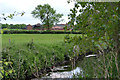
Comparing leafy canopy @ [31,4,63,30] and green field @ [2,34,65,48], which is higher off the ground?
leafy canopy @ [31,4,63,30]

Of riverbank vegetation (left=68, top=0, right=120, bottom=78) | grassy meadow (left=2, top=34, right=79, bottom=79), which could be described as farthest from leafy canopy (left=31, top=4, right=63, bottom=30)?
riverbank vegetation (left=68, top=0, right=120, bottom=78)

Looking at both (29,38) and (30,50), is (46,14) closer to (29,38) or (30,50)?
(30,50)

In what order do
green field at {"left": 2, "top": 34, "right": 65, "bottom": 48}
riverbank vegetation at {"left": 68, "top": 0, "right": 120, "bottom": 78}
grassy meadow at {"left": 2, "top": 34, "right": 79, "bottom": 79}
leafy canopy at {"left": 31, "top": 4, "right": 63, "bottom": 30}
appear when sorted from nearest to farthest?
riverbank vegetation at {"left": 68, "top": 0, "right": 120, "bottom": 78} < leafy canopy at {"left": 31, "top": 4, "right": 63, "bottom": 30} < grassy meadow at {"left": 2, "top": 34, "right": 79, "bottom": 79} < green field at {"left": 2, "top": 34, "right": 65, "bottom": 48}

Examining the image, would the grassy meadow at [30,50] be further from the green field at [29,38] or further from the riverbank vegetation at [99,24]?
the riverbank vegetation at [99,24]

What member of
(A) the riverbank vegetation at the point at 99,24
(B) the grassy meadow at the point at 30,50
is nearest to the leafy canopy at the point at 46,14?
(B) the grassy meadow at the point at 30,50

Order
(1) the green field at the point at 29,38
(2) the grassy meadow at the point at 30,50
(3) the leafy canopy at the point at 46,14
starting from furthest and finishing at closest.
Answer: (1) the green field at the point at 29,38 → (2) the grassy meadow at the point at 30,50 → (3) the leafy canopy at the point at 46,14

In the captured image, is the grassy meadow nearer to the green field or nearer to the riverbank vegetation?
the green field

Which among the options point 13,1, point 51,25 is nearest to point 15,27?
point 13,1

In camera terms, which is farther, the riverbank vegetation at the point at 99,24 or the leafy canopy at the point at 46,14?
the leafy canopy at the point at 46,14

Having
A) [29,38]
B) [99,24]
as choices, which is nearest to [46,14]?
[29,38]

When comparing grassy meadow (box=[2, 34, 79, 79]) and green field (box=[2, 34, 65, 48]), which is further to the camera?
green field (box=[2, 34, 65, 48])

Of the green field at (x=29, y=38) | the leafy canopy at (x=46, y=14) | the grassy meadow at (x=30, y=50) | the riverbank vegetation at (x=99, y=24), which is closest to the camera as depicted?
the riverbank vegetation at (x=99, y=24)

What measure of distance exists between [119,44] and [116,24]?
390mm

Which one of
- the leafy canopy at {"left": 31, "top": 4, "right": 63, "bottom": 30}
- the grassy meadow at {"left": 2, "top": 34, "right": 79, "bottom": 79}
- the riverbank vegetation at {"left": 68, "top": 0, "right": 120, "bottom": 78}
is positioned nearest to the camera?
the riverbank vegetation at {"left": 68, "top": 0, "right": 120, "bottom": 78}
